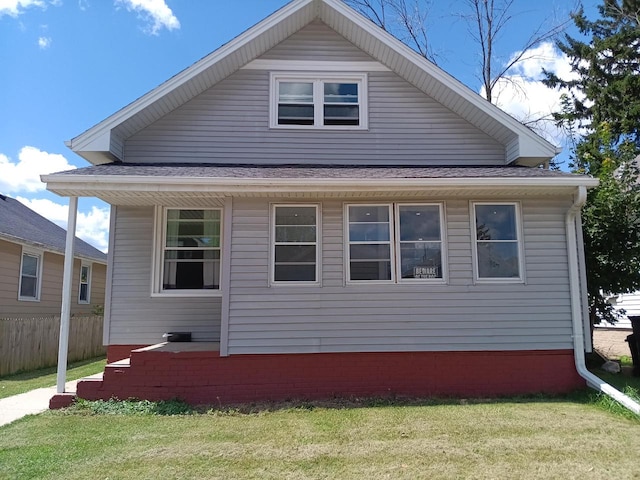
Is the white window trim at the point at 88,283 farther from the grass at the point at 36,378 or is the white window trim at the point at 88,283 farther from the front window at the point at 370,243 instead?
the front window at the point at 370,243

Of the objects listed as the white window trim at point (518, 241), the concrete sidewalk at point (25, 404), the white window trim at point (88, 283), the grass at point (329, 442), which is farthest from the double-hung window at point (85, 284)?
the white window trim at point (518, 241)

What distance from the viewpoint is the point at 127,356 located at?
8.41 meters

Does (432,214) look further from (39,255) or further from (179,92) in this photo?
(39,255)

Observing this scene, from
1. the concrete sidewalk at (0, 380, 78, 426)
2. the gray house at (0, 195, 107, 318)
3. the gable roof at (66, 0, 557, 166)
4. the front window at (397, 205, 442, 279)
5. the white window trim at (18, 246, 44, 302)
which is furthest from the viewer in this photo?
the white window trim at (18, 246, 44, 302)

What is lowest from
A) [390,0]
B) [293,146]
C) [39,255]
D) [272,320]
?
[272,320]

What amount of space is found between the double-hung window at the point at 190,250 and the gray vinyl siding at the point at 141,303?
0.25 meters

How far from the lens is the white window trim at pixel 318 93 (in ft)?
30.0

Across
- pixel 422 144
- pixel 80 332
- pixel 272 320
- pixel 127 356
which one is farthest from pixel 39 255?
pixel 422 144

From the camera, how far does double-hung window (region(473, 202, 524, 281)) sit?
7.91 metres

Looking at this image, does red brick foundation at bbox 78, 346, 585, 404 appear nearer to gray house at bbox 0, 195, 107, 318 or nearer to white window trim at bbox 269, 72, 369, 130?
white window trim at bbox 269, 72, 369, 130

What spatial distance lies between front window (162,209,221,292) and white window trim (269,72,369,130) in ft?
7.26

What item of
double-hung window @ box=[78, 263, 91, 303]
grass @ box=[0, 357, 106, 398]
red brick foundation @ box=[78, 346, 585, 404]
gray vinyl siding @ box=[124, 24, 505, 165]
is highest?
gray vinyl siding @ box=[124, 24, 505, 165]

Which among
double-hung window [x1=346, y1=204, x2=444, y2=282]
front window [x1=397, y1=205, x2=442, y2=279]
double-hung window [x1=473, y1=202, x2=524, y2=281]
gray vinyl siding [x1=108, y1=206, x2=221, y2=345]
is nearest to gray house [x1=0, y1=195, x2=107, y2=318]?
gray vinyl siding [x1=108, y1=206, x2=221, y2=345]

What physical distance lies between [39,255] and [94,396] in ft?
29.4
